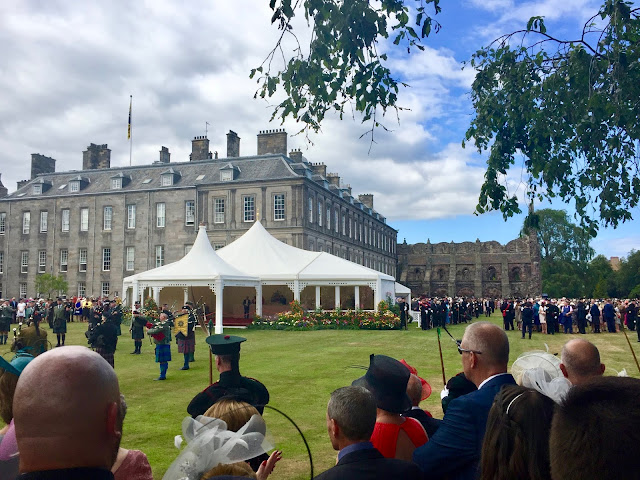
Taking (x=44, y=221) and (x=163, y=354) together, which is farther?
(x=44, y=221)

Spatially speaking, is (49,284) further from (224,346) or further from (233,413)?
(233,413)

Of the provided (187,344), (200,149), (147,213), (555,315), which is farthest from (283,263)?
(200,149)

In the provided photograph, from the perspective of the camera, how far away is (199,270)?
80.0 ft

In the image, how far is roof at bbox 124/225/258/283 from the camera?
24031mm

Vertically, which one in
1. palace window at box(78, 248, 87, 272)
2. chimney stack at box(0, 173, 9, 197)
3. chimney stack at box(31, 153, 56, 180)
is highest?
chimney stack at box(31, 153, 56, 180)

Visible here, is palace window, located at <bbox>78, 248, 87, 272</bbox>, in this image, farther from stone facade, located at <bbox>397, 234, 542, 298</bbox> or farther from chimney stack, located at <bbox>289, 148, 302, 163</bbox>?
stone facade, located at <bbox>397, 234, 542, 298</bbox>

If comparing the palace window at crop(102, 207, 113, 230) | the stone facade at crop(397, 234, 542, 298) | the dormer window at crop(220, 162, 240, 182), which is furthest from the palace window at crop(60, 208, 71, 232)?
the stone facade at crop(397, 234, 542, 298)

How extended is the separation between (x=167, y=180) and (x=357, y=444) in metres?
44.1

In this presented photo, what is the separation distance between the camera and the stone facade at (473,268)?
66.5 meters

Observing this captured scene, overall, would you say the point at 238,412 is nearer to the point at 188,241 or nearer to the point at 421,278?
the point at 188,241

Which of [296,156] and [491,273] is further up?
[296,156]

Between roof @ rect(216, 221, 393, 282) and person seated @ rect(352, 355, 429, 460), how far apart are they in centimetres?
2300

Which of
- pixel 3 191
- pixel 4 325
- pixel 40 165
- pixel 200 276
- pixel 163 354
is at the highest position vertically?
pixel 40 165

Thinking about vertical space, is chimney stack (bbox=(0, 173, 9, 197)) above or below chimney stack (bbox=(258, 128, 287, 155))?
below
